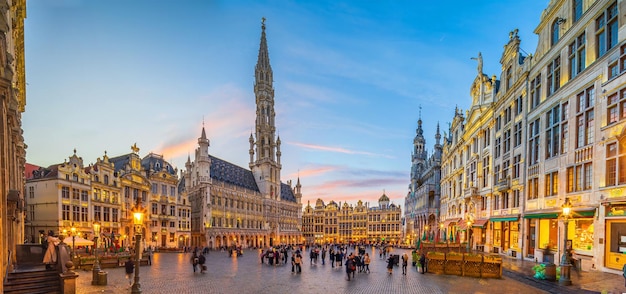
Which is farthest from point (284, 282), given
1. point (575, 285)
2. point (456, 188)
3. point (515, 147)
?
point (456, 188)

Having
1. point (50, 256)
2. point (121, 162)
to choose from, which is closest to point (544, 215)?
point (50, 256)

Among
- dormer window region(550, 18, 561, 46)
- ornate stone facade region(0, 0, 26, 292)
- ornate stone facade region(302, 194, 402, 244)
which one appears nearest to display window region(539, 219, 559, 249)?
dormer window region(550, 18, 561, 46)

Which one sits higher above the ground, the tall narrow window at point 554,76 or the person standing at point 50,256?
the tall narrow window at point 554,76

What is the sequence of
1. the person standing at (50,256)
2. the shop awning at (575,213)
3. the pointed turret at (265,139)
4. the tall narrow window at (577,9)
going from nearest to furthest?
the person standing at (50,256) → the shop awning at (575,213) → the tall narrow window at (577,9) → the pointed turret at (265,139)

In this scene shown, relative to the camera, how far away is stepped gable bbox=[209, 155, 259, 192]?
89.1 meters

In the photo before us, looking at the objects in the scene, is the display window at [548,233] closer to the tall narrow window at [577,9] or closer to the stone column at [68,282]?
the tall narrow window at [577,9]

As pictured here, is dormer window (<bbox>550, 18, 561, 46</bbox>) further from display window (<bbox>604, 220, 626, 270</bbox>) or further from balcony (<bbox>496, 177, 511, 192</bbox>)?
display window (<bbox>604, 220, 626, 270</bbox>)

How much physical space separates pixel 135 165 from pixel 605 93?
2335 inches

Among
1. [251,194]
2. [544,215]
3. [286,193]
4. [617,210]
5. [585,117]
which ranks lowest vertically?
[286,193]

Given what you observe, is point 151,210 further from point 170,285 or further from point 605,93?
point 605,93

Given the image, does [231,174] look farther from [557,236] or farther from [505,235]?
[557,236]

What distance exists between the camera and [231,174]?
95.8m

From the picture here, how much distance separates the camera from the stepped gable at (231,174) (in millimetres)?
89125

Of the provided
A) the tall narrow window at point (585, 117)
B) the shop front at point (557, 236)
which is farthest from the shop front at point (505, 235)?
the tall narrow window at point (585, 117)
